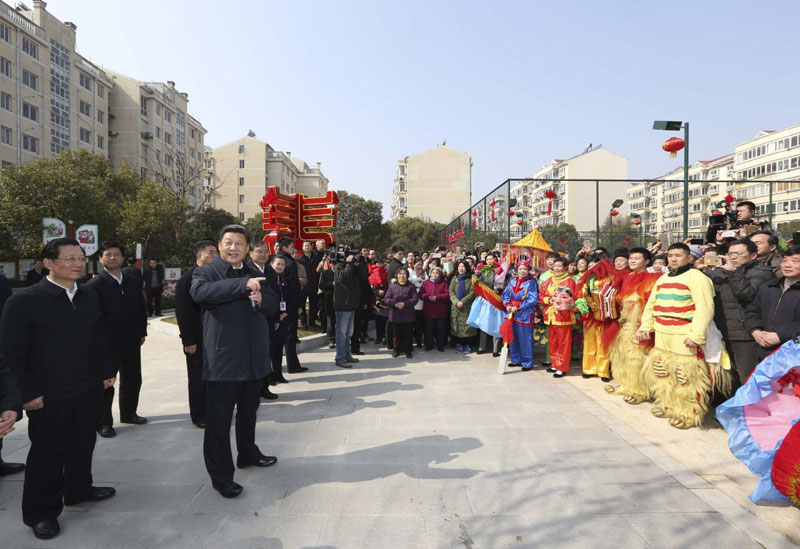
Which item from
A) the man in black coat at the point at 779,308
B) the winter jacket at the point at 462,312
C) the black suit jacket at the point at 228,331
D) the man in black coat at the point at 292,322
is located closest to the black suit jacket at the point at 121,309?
the black suit jacket at the point at 228,331

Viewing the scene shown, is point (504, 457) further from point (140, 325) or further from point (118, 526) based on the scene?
point (140, 325)

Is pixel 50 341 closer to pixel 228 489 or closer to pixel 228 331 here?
pixel 228 331

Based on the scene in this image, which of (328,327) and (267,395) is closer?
(267,395)

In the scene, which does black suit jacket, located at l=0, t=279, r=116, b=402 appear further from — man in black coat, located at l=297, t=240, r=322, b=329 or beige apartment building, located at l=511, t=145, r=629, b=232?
beige apartment building, located at l=511, t=145, r=629, b=232

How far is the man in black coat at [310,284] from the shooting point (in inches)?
352

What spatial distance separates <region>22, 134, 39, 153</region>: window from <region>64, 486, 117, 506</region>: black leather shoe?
3548cm

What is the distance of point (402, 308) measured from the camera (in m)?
7.98

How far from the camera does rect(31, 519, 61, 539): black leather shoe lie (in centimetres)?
267

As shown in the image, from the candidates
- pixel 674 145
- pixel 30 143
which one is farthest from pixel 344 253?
pixel 30 143

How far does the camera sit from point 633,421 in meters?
4.85

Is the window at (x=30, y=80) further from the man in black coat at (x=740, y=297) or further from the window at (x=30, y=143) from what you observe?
the man in black coat at (x=740, y=297)

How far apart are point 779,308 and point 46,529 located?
5.60 meters

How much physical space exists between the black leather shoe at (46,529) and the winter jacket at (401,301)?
5.72 metres

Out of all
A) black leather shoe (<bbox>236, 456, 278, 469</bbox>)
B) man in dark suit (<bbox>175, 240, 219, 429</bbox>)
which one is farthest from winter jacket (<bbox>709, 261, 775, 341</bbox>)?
man in dark suit (<bbox>175, 240, 219, 429</bbox>)
